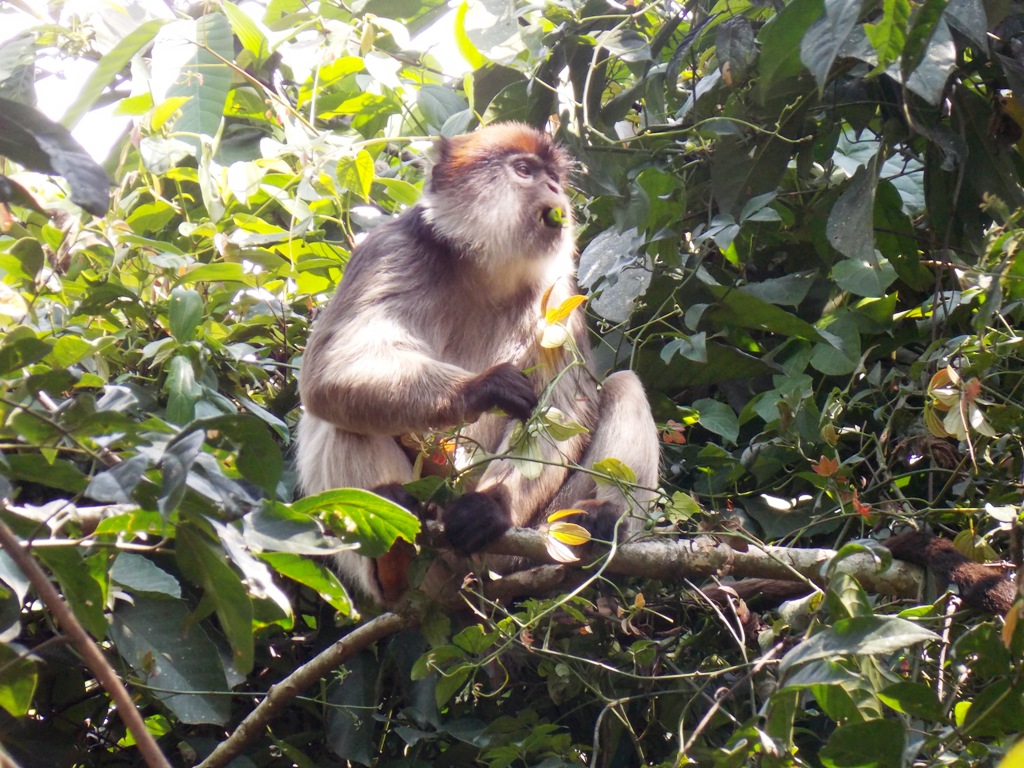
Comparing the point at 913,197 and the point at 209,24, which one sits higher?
the point at 209,24

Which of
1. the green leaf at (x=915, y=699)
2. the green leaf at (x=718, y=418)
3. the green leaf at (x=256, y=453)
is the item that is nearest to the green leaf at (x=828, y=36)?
the green leaf at (x=915, y=699)

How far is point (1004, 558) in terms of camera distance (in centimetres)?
287

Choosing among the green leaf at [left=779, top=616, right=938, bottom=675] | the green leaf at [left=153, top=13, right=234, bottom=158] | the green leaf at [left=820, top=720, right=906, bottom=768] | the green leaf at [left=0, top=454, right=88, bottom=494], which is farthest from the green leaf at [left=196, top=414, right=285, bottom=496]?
the green leaf at [left=153, top=13, right=234, bottom=158]

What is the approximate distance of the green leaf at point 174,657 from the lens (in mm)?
2789

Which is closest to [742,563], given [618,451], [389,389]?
[618,451]

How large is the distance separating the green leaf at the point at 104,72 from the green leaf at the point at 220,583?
2.44 ft

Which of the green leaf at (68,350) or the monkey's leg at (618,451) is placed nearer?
the green leaf at (68,350)

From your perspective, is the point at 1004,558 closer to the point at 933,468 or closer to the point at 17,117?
the point at 933,468

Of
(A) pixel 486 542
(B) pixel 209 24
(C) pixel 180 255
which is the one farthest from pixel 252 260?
(A) pixel 486 542

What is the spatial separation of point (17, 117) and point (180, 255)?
2.12 meters

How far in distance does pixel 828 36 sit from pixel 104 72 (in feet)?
5.23

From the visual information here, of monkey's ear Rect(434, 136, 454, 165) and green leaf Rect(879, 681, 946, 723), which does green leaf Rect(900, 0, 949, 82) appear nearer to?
green leaf Rect(879, 681, 946, 723)

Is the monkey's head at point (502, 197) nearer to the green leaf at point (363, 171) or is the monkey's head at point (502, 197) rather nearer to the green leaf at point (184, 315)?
the green leaf at point (363, 171)

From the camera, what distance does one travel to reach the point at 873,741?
6.03 feet
